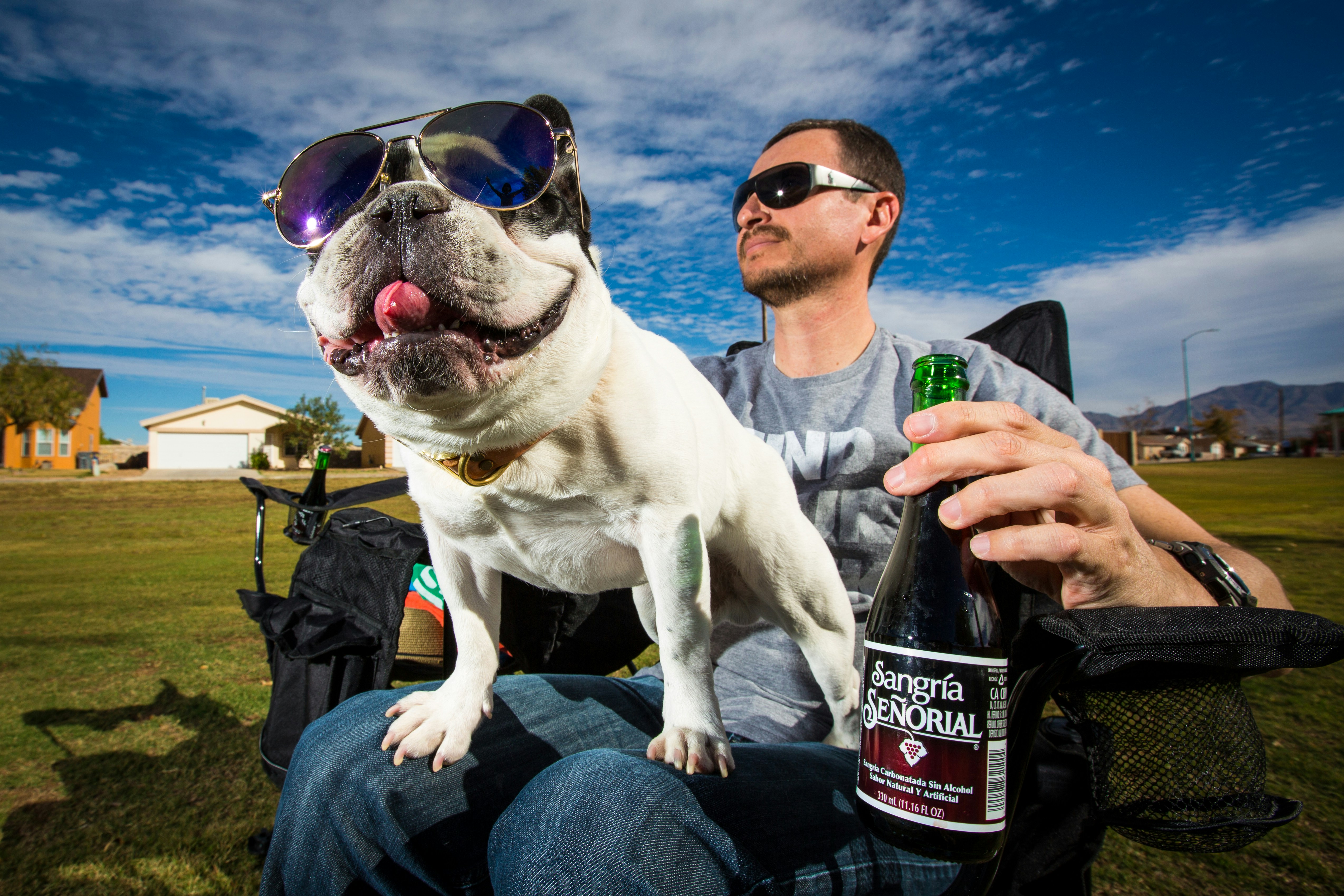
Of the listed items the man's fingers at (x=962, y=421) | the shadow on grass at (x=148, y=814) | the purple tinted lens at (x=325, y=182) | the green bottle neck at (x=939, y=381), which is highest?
the purple tinted lens at (x=325, y=182)

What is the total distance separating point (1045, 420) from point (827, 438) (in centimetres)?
57

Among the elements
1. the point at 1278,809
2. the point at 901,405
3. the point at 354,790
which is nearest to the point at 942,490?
the point at 1278,809

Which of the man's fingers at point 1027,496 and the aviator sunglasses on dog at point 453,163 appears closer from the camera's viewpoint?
the man's fingers at point 1027,496

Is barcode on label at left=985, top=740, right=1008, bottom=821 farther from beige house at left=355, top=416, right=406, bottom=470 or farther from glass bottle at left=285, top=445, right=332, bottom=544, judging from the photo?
glass bottle at left=285, top=445, right=332, bottom=544

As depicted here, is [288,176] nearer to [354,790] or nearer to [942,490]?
[354,790]

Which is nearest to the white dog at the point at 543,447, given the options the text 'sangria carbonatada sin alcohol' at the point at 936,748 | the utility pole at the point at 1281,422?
the text 'sangria carbonatada sin alcohol' at the point at 936,748

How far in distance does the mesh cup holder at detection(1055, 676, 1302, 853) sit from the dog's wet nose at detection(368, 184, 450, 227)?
116cm

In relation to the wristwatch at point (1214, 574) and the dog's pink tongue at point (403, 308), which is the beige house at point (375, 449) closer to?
the dog's pink tongue at point (403, 308)

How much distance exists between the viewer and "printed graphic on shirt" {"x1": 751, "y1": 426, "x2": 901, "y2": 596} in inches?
66.8

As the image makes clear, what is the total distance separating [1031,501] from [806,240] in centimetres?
129

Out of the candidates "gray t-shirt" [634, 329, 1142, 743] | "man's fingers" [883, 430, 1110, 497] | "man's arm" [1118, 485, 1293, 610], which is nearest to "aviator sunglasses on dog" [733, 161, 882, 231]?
"gray t-shirt" [634, 329, 1142, 743]

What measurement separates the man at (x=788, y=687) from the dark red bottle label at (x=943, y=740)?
19cm

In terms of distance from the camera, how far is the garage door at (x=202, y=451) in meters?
29.8

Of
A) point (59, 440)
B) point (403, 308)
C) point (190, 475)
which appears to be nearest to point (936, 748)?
point (403, 308)
